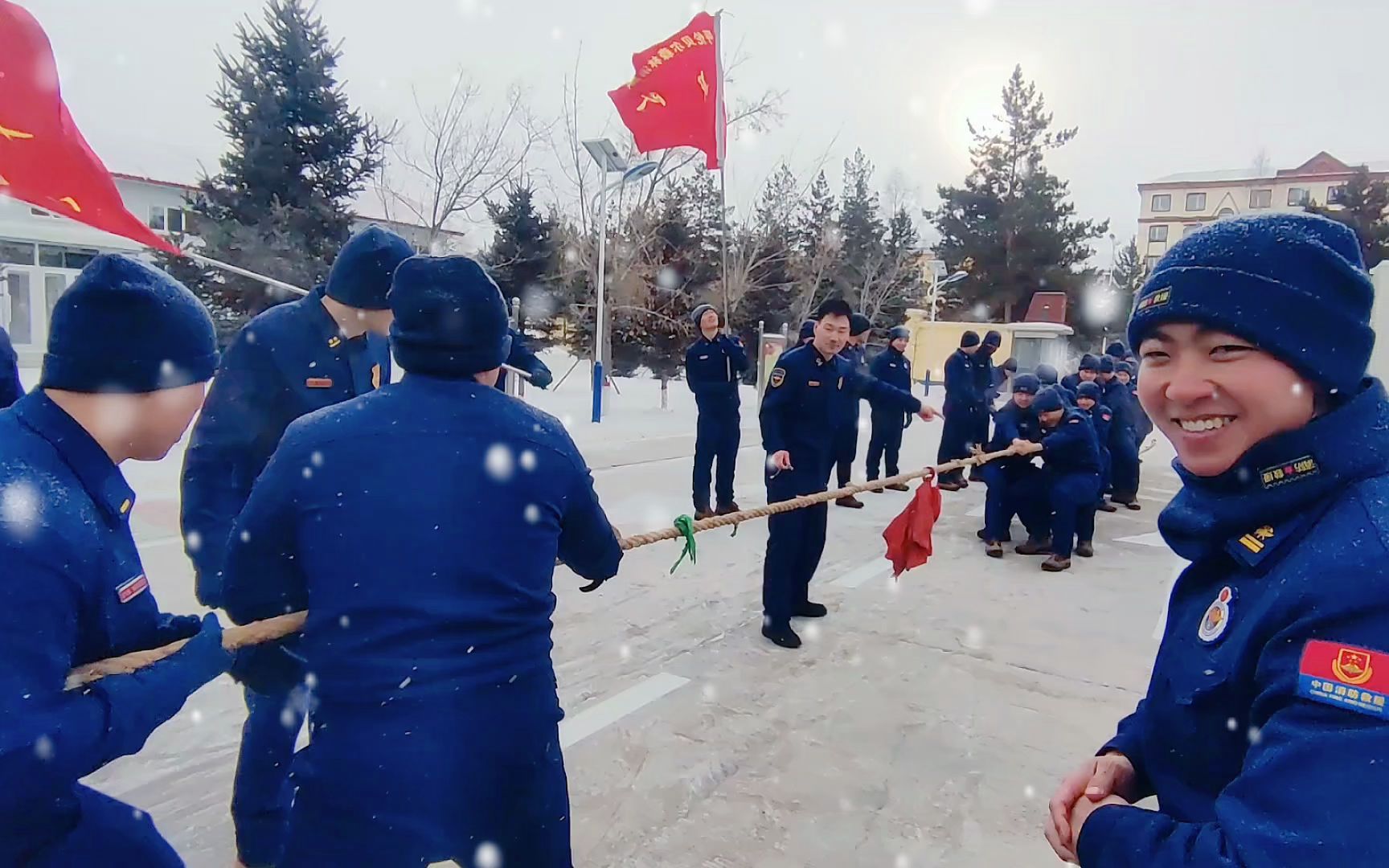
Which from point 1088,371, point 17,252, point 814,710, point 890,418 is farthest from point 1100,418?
point 17,252

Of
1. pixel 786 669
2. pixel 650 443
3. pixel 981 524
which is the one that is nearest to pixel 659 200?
pixel 650 443

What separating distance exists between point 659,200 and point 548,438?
67.0ft

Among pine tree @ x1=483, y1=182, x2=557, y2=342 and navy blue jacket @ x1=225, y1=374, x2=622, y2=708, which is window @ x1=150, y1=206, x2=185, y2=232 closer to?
pine tree @ x1=483, y1=182, x2=557, y2=342

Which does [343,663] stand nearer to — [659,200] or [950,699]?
[950,699]

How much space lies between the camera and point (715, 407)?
748 cm

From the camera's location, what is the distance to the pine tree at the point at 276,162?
1530 centimetres

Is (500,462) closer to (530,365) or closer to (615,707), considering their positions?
(615,707)

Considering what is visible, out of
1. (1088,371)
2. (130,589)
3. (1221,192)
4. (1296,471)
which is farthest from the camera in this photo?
(1221,192)

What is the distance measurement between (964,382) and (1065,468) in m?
2.92

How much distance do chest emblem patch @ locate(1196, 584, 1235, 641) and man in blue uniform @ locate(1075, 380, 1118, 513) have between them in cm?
639

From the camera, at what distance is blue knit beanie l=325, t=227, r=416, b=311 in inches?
102

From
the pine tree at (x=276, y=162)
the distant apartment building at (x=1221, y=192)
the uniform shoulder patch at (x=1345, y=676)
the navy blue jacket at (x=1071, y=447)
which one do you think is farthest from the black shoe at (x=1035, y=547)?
the distant apartment building at (x=1221, y=192)

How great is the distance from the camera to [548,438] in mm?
1712

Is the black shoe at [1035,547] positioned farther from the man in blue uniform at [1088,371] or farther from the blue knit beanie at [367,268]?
the blue knit beanie at [367,268]
